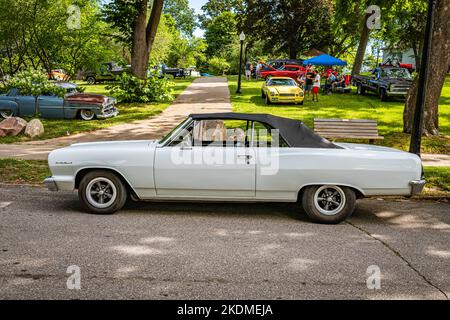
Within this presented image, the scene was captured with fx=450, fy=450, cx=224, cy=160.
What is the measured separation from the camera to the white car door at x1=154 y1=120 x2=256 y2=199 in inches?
228

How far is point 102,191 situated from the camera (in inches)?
239

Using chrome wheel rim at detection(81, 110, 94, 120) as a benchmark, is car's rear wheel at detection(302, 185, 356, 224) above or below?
below

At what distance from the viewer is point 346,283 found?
4.05 m

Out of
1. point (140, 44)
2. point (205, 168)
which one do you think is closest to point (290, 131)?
point (205, 168)

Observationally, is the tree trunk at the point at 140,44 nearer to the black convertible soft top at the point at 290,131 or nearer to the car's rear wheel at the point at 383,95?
the car's rear wheel at the point at 383,95

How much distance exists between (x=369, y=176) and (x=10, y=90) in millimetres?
15030

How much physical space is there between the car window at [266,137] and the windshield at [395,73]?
20.6 metres

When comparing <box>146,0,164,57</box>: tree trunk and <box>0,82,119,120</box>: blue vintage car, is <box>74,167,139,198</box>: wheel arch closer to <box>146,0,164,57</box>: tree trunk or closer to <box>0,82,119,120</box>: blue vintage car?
<box>0,82,119,120</box>: blue vintage car

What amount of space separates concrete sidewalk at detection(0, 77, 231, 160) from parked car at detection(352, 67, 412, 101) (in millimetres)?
8005

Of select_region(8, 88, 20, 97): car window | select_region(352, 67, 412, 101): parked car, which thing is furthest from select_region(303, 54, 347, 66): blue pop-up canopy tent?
select_region(8, 88, 20, 97): car window

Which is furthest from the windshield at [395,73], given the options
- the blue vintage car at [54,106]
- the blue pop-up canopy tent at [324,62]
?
the blue vintage car at [54,106]

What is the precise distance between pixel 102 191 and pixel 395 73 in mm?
22427

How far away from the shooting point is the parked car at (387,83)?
22.6 metres
